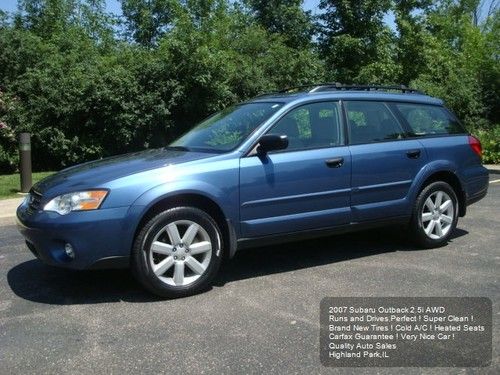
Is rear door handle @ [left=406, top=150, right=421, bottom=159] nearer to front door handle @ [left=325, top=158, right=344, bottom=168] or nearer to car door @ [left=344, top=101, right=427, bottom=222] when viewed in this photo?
car door @ [left=344, top=101, right=427, bottom=222]

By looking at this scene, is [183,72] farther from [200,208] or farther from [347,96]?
[200,208]

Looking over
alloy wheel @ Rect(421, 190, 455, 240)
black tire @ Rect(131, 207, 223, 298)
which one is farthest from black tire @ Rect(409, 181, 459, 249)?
black tire @ Rect(131, 207, 223, 298)

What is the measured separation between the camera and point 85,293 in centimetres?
468

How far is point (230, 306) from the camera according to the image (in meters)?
4.38

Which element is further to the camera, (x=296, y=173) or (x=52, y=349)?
(x=296, y=173)

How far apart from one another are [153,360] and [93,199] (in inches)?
55.1

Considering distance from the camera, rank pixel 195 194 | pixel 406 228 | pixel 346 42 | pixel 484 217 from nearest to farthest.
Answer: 1. pixel 195 194
2. pixel 406 228
3. pixel 484 217
4. pixel 346 42

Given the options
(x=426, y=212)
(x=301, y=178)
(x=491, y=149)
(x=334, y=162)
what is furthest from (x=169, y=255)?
(x=491, y=149)

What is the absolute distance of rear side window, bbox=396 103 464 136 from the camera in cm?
605

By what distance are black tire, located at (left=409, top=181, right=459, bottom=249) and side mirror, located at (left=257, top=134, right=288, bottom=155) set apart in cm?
178

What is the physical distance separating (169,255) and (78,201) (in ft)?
2.60

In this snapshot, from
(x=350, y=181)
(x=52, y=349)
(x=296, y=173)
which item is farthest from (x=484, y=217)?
(x=52, y=349)

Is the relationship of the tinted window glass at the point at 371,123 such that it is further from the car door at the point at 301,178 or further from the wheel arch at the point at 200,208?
the wheel arch at the point at 200,208

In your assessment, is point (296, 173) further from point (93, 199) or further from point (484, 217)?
point (484, 217)
